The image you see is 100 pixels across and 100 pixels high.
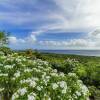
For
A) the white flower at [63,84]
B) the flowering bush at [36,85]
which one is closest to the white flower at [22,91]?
the flowering bush at [36,85]

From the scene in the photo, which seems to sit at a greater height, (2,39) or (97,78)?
(2,39)

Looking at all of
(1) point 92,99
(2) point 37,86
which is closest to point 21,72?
(2) point 37,86

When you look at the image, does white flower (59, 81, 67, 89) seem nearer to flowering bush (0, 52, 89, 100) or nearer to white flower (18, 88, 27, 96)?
flowering bush (0, 52, 89, 100)

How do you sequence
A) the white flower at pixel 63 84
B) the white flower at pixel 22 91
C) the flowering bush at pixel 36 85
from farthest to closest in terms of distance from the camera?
the white flower at pixel 63 84 → the flowering bush at pixel 36 85 → the white flower at pixel 22 91

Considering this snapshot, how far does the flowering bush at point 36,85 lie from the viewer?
9375mm

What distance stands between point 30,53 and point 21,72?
24.7m

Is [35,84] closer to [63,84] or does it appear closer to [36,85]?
[36,85]

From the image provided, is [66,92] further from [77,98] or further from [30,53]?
[30,53]

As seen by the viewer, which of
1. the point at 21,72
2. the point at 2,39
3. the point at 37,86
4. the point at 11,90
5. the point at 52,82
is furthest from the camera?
the point at 2,39

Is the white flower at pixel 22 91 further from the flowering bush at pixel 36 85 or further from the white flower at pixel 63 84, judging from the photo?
the white flower at pixel 63 84

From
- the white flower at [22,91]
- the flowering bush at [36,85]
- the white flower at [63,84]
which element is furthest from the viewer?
the white flower at [63,84]

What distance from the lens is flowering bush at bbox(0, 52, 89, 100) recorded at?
9.38m

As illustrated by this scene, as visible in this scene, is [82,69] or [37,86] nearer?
[37,86]

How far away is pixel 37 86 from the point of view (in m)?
9.53
